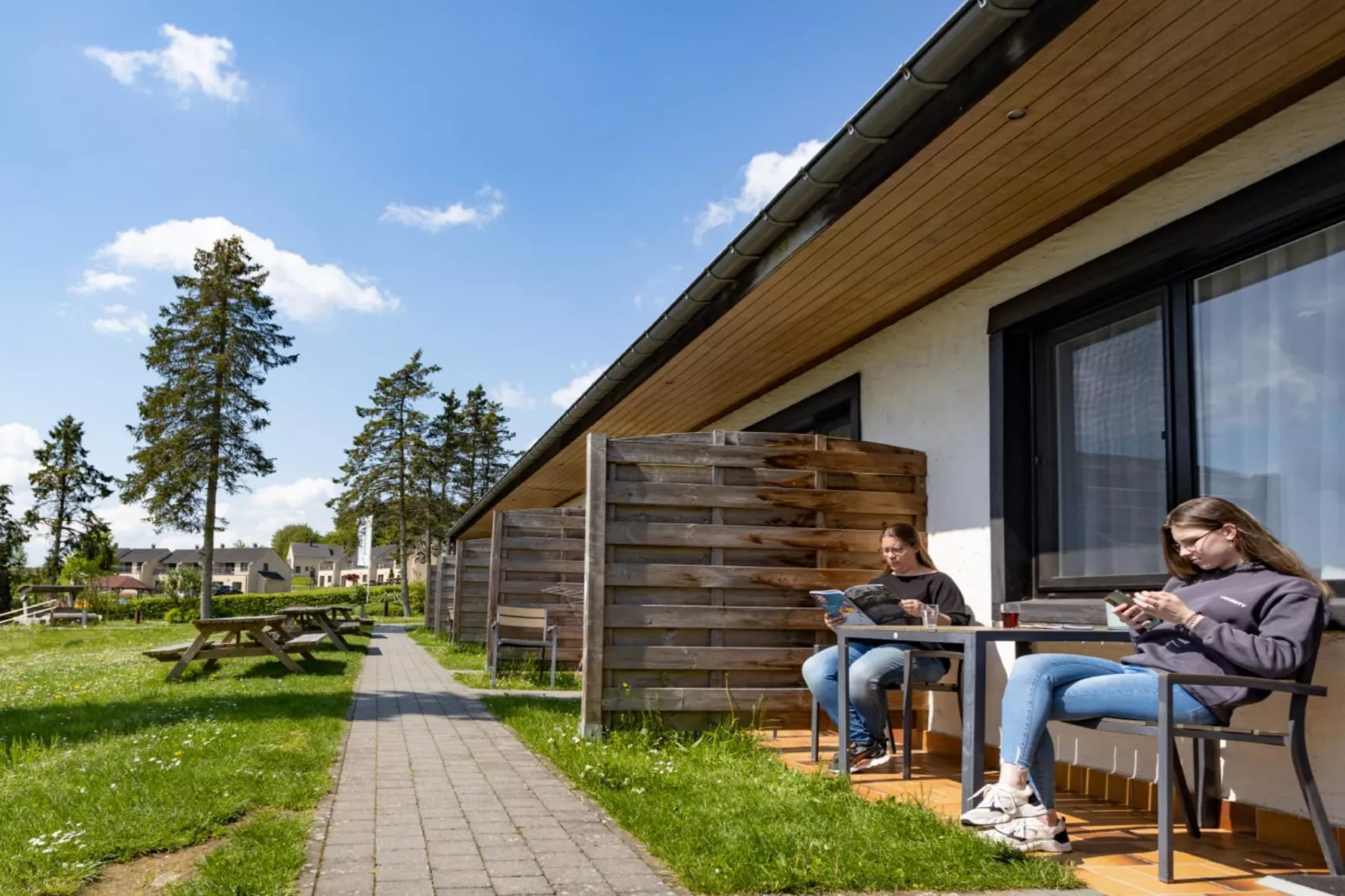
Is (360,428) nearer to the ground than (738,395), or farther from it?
farther from it

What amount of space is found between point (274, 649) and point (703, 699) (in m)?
6.78

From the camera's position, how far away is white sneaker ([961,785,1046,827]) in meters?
3.49

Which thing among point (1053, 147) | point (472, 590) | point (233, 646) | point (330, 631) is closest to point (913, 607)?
point (1053, 147)

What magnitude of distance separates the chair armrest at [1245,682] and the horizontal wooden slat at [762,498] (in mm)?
3142

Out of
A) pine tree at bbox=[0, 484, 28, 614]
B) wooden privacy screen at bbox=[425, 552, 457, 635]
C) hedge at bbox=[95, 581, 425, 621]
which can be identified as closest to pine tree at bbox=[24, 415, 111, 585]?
pine tree at bbox=[0, 484, 28, 614]

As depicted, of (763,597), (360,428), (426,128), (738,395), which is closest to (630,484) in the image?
(763,597)

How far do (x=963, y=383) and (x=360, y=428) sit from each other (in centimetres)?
4729

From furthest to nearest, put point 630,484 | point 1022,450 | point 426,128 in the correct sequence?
point 426,128 < point 630,484 < point 1022,450

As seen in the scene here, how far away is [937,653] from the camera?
16.6ft

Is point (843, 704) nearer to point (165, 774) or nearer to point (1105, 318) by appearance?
point (1105, 318)

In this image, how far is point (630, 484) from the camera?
6039 mm

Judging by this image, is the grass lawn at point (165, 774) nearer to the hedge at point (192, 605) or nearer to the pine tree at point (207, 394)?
the pine tree at point (207, 394)

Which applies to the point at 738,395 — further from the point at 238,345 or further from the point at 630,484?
the point at 238,345

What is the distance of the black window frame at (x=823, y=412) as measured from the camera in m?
7.52
